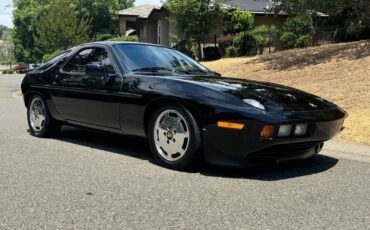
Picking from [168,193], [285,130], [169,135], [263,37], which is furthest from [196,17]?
[168,193]

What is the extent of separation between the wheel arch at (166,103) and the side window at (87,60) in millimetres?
850

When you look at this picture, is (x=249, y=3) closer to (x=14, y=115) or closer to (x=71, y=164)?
(x=14, y=115)

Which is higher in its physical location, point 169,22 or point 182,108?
point 169,22

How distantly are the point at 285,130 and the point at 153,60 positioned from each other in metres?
2.19

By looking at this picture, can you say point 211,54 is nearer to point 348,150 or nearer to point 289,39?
point 289,39

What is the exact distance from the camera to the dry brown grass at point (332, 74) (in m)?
8.59

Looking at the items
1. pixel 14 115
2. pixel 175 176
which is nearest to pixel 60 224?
pixel 175 176

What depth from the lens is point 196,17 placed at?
23.3m

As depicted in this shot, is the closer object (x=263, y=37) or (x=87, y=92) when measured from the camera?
(x=87, y=92)

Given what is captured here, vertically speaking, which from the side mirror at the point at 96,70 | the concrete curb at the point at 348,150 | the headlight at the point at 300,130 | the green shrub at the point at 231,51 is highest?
the side mirror at the point at 96,70

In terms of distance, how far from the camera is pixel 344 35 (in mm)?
21609

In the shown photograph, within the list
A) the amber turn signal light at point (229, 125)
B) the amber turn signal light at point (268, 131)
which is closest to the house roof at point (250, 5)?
the amber turn signal light at point (229, 125)

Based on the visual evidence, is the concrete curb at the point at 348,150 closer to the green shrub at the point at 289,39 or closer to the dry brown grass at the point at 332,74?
the dry brown grass at the point at 332,74

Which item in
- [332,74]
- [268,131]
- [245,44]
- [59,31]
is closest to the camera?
[268,131]
